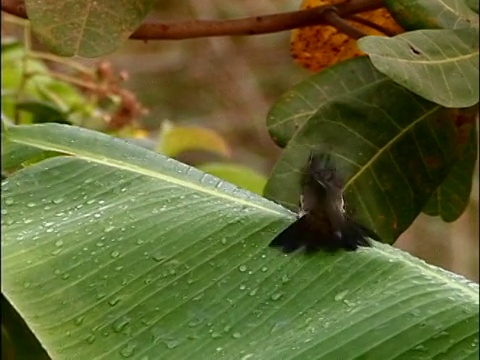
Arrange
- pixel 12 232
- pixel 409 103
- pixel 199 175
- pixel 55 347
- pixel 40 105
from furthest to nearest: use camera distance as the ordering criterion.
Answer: pixel 40 105, pixel 409 103, pixel 199 175, pixel 12 232, pixel 55 347

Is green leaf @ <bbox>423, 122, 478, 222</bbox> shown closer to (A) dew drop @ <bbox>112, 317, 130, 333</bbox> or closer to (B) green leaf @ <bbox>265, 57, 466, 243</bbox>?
(B) green leaf @ <bbox>265, 57, 466, 243</bbox>

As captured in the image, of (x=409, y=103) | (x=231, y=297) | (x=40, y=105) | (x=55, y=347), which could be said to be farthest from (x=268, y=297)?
(x=40, y=105)

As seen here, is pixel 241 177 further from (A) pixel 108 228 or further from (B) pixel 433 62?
(A) pixel 108 228

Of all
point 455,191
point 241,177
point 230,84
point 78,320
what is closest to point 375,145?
point 455,191

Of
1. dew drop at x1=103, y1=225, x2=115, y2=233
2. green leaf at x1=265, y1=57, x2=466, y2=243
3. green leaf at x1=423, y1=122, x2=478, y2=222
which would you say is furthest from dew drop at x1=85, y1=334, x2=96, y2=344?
green leaf at x1=423, y1=122, x2=478, y2=222

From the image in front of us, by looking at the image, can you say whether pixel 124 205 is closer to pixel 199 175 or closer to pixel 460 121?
pixel 199 175

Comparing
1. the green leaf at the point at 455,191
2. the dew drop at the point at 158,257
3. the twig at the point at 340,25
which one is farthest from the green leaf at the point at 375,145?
the dew drop at the point at 158,257
